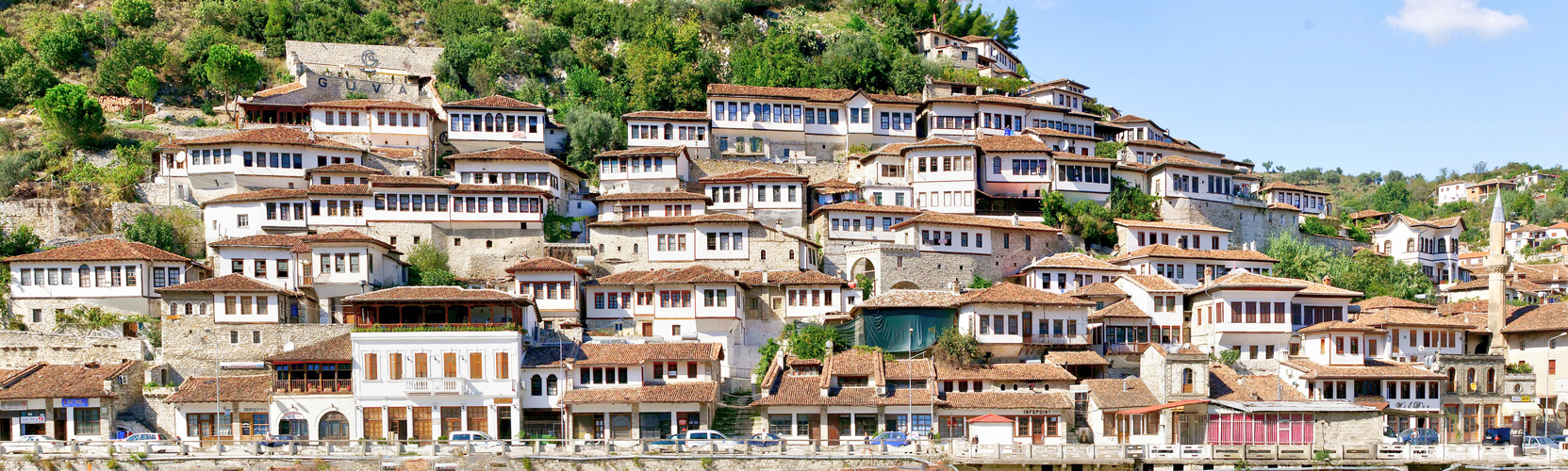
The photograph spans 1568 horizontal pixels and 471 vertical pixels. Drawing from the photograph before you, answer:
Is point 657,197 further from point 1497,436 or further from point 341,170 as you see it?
point 1497,436

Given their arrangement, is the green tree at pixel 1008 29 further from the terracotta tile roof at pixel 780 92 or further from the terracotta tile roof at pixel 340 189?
the terracotta tile roof at pixel 340 189

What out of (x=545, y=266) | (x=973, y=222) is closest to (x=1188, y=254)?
(x=973, y=222)

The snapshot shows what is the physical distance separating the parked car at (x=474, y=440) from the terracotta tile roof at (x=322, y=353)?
188 inches

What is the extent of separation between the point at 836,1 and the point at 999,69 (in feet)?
52.9

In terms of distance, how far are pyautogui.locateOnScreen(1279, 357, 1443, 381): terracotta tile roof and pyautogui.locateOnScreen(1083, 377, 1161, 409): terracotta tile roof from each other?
21.0 feet

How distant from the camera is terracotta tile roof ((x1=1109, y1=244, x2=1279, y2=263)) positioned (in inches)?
2152

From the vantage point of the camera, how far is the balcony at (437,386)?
42.8 metres

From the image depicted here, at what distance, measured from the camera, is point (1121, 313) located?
48.7 m

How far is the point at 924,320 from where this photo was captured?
4738cm

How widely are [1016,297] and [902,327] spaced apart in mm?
4359

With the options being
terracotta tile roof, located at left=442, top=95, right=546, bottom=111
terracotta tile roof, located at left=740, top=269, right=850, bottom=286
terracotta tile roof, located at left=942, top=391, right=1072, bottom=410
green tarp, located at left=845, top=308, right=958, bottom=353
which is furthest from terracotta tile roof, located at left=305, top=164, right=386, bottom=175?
terracotta tile roof, located at left=942, top=391, right=1072, bottom=410

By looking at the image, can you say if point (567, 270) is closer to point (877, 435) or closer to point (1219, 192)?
point (877, 435)

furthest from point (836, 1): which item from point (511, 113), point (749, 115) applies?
point (511, 113)

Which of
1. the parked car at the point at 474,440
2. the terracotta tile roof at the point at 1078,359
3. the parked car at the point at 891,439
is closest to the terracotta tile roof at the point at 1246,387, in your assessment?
the terracotta tile roof at the point at 1078,359
